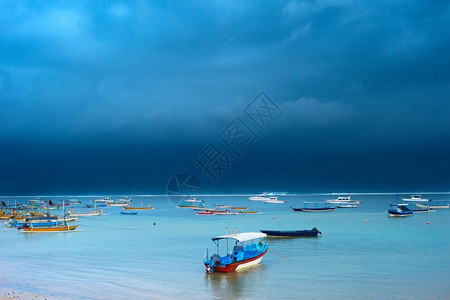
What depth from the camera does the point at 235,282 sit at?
25.7 m

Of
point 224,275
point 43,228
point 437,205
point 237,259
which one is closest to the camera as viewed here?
point 224,275

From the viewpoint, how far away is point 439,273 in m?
27.5

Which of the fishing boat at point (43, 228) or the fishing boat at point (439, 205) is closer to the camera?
the fishing boat at point (43, 228)

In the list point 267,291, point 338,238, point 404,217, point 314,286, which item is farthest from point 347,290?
point 404,217

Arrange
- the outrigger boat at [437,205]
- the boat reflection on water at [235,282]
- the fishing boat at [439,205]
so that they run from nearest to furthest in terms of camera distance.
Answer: the boat reflection on water at [235,282]
the outrigger boat at [437,205]
the fishing boat at [439,205]

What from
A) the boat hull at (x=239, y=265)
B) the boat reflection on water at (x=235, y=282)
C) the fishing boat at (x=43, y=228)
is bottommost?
the boat reflection on water at (x=235, y=282)

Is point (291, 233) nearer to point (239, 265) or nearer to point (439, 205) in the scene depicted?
point (239, 265)

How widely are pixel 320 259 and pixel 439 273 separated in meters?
8.53

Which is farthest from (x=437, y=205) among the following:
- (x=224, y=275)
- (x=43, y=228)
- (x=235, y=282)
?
(x=235, y=282)

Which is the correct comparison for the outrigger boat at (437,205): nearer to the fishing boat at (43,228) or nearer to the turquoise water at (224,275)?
the turquoise water at (224,275)

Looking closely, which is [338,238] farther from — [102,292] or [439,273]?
[102,292]

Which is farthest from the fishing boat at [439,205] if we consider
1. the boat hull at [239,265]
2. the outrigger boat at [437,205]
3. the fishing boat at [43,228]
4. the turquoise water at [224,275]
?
the boat hull at [239,265]

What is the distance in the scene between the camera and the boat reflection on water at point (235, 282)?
902 inches

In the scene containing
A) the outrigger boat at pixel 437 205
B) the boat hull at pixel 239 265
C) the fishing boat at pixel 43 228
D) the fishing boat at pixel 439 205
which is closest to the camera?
the boat hull at pixel 239 265
